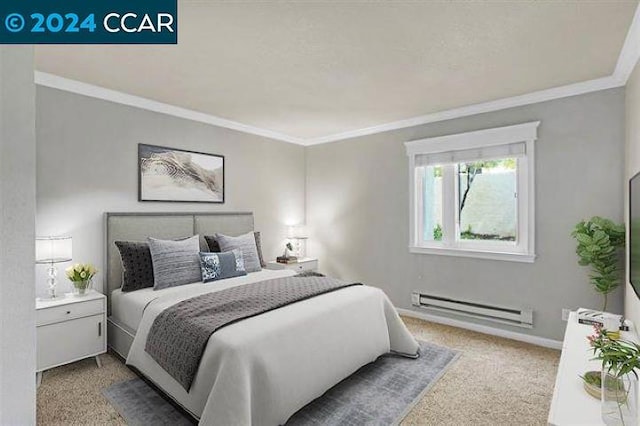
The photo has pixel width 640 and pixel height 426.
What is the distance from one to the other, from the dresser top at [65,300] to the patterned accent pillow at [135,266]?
247 millimetres

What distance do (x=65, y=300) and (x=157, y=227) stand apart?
1045 millimetres

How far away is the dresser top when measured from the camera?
255 centimetres

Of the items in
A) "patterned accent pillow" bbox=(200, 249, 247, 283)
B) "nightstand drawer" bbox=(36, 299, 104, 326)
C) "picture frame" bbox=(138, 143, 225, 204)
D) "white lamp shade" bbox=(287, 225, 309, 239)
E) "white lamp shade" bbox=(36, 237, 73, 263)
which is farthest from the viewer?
"white lamp shade" bbox=(287, 225, 309, 239)

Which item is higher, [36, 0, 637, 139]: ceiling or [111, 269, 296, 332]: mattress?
[36, 0, 637, 139]: ceiling

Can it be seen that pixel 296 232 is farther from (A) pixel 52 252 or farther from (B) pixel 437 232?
(A) pixel 52 252

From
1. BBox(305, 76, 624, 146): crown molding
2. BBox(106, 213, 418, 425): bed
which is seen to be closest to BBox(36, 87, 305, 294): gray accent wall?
BBox(106, 213, 418, 425): bed

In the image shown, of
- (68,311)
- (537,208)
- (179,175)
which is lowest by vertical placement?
(68,311)

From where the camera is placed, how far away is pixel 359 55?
2480 mm

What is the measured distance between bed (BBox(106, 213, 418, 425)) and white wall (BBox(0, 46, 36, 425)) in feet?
2.75

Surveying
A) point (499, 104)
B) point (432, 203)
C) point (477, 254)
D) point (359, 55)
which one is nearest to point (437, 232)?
point (432, 203)

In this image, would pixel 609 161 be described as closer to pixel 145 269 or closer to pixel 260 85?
pixel 260 85

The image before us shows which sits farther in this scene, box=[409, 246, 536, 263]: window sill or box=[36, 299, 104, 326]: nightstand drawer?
box=[409, 246, 536, 263]: window sill

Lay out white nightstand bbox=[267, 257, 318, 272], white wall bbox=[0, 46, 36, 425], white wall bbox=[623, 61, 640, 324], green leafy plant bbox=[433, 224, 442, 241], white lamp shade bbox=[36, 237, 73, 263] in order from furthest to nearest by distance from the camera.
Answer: white nightstand bbox=[267, 257, 318, 272] < green leafy plant bbox=[433, 224, 442, 241] < white lamp shade bbox=[36, 237, 73, 263] < white wall bbox=[623, 61, 640, 324] < white wall bbox=[0, 46, 36, 425]

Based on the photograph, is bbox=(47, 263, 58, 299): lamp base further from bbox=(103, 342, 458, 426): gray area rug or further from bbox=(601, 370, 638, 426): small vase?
bbox=(601, 370, 638, 426): small vase
